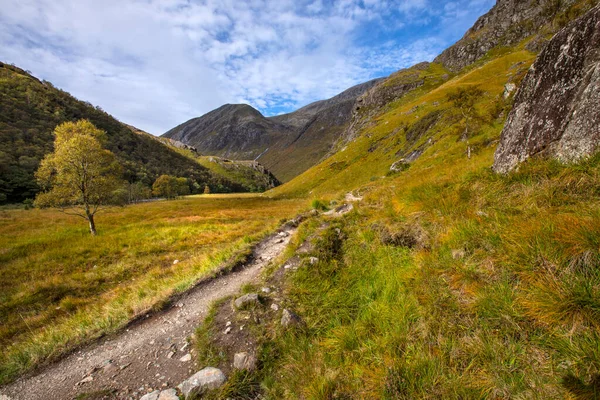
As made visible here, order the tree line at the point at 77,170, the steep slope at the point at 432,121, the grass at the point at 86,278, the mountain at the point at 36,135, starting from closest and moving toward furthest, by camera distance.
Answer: the grass at the point at 86,278 → the tree line at the point at 77,170 → the steep slope at the point at 432,121 → the mountain at the point at 36,135

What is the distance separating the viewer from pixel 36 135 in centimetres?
12350

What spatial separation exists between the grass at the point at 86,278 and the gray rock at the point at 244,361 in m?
4.00

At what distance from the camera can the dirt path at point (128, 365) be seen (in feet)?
14.7

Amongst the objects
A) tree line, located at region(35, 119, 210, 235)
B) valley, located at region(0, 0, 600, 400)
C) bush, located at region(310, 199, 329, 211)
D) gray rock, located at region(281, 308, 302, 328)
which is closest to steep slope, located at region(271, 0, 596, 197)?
valley, located at region(0, 0, 600, 400)

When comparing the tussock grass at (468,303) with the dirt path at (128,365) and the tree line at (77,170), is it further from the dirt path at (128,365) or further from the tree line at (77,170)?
the tree line at (77,170)

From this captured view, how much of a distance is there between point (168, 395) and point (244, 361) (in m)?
1.29

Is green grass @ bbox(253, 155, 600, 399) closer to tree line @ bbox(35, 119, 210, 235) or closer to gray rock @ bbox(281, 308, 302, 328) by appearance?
gray rock @ bbox(281, 308, 302, 328)

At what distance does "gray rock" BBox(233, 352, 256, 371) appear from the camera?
426cm

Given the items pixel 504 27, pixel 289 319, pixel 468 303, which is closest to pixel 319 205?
pixel 289 319

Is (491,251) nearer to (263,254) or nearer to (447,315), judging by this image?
(447,315)

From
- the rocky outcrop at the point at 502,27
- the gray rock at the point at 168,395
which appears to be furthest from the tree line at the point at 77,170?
the rocky outcrop at the point at 502,27

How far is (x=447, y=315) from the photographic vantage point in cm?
360

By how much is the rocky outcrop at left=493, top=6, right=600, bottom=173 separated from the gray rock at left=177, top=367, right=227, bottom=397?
895 cm

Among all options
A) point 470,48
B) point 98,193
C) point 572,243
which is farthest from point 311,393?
point 470,48
